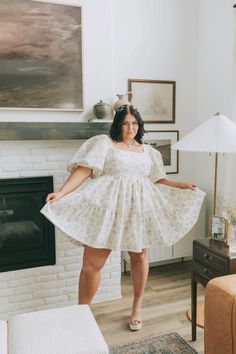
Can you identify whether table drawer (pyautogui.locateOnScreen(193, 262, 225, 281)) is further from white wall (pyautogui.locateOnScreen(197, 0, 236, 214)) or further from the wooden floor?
white wall (pyautogui.locateOnScreen(197, 0, 236, 214))

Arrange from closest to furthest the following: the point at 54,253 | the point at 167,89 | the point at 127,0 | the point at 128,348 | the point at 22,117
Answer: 1. the point at 128,348
2. the point at 22,117
3. the point at 54,253
4. the point at 127,0
5. the point at 167,89

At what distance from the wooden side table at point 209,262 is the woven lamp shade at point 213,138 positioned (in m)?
0.57

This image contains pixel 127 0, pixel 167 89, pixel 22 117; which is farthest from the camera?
pixel 167 89

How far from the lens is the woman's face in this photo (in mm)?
2230

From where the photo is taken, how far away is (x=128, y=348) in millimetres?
2105

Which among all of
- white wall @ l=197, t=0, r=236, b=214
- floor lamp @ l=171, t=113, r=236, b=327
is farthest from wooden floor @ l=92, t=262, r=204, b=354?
floor lamp @ l=171, t=113, r=236, b=327

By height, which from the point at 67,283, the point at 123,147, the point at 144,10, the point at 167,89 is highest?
the point at 144,10

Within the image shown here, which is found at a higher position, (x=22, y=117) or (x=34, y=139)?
(x=22, y=117)

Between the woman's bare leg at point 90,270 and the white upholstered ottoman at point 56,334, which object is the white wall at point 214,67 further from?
the white upholstered ottoman at point 56,334

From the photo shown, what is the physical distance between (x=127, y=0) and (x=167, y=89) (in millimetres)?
828

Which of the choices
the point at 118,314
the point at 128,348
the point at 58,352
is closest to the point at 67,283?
the point at 118,314

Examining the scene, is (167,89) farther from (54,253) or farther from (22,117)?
(54,253)

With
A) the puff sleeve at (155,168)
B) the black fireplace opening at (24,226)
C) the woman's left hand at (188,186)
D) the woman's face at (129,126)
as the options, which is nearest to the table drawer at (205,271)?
the woman's left hand at (188,186)

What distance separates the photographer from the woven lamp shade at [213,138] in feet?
6.71
